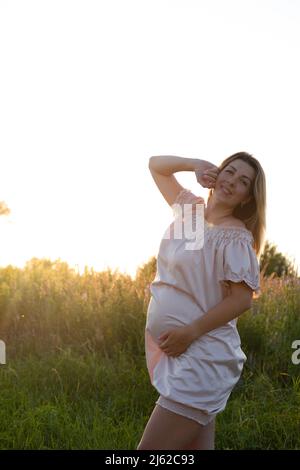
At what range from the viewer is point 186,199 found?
3.67m

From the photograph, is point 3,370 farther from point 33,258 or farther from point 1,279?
point 33,258

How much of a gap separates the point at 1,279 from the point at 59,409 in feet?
12.1

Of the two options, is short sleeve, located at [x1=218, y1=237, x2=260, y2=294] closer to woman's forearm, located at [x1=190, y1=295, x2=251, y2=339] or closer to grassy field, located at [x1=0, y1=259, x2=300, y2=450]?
woman's forearm, located at [x1=190, y1=295, x2=251, y2=339]

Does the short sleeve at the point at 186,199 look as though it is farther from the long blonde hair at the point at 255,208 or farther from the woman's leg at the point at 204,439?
the woman's leg at the point at 204,439

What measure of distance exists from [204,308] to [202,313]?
24mm

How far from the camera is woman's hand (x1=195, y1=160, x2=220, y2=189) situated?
3.50 m

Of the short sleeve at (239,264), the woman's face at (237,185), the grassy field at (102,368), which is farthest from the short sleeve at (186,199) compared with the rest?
the grassy field at (102,368)

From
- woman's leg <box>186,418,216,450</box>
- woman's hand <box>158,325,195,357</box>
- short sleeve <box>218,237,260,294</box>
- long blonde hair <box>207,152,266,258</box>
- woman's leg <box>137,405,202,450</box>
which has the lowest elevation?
woman's leg <box>186,418,216,450</box>

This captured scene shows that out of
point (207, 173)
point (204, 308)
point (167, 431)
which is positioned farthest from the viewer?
point (207, 173)

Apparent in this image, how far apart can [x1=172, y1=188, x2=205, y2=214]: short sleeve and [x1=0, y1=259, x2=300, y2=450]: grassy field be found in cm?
193

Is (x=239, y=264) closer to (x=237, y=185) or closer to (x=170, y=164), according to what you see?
(x=237, y=185)

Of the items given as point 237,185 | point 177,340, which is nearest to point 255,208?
Result: point 237,185

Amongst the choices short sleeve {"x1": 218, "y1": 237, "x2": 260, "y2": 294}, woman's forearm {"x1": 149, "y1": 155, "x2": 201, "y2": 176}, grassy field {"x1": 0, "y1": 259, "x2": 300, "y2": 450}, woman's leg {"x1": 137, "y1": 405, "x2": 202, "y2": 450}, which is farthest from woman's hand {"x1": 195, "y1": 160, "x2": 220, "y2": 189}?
grassy field {"x1": 0, "y1": 259, "x2": 300, "y2": 450}

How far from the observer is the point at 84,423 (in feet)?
17.1
